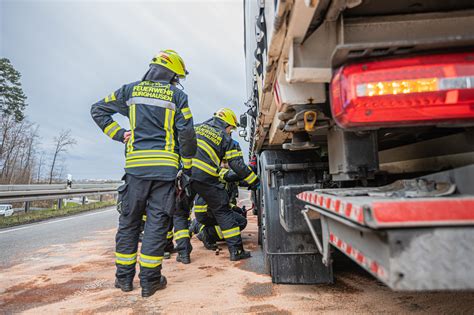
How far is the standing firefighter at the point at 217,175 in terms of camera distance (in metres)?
4.10

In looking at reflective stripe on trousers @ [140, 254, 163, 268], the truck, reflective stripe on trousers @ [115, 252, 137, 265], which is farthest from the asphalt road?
the truck

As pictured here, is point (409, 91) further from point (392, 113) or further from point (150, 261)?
point (150, 261)

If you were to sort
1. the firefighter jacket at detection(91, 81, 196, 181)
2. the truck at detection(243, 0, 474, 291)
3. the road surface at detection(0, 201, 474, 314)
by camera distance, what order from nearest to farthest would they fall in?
the truck at detection(243, 0, 474, 291) < the road surface at detection(0, 201, 474, 314) < the firefighter jacket at detection(91, 81, 196, 181)

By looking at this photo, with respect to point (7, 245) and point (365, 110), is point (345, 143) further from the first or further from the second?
point (7, 245)

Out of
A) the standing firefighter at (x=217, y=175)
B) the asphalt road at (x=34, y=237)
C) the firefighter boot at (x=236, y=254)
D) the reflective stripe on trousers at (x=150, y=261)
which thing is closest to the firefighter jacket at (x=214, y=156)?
the standing firefighter at (x=217, y=175)

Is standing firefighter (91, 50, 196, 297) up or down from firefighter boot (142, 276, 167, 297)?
up

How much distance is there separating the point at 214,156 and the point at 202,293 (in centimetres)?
193

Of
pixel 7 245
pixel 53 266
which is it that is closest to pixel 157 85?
pixel 53 266

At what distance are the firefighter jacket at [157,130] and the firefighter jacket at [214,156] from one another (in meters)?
0.89

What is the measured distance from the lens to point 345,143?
1.68m

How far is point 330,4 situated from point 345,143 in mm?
674

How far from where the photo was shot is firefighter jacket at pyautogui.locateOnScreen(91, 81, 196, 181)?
3029mm

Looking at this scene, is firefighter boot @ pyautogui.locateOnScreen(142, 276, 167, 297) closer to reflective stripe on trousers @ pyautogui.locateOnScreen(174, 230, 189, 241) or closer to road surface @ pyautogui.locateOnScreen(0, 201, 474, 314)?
road surface @ pyautogui.locateOnScreen(0, 201, 474, 314)

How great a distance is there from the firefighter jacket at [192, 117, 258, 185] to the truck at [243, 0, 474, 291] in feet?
7.23
